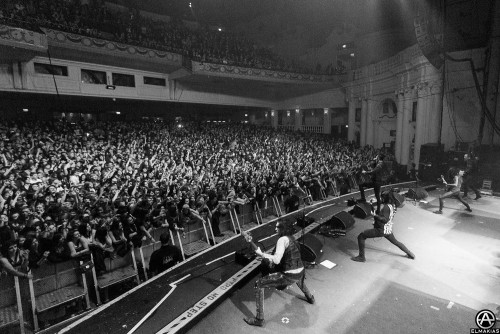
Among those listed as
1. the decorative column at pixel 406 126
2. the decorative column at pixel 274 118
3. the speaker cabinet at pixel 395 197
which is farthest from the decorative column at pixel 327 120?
the speaker cabinet at pixel 395 197

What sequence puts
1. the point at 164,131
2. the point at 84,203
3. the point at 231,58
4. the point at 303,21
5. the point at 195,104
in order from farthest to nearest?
the point at 303,21, the point at 195,104, the point at 231,58, the point at 164,131, the point at 84,203

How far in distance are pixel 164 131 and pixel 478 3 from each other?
19.9 m

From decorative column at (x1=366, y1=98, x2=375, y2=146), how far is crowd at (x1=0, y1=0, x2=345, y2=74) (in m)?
5.56

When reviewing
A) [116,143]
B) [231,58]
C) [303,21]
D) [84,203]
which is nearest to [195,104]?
[231,58]

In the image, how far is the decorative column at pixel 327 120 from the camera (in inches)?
1138

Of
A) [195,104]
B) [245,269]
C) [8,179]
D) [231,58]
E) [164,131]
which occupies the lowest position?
[245,269]

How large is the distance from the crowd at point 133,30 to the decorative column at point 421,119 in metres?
11.0

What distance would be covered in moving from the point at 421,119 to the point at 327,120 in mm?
12099

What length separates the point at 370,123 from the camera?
77.2ft

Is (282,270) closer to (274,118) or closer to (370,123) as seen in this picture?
(370,123)

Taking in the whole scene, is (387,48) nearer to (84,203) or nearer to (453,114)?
(453,114)

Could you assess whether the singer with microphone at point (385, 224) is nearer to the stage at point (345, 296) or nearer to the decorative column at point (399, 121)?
the stage at point (345, 296)

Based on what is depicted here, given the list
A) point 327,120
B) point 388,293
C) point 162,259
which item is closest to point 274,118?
point 327,120

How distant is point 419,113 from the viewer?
57.5 ft
